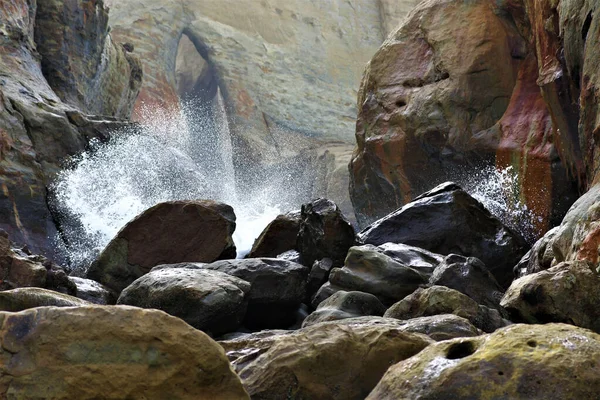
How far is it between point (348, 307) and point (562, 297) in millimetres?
1412

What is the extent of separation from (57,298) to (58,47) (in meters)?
12.0

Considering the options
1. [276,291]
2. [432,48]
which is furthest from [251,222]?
[276,291]

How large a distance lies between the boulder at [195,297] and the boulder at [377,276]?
0.78 meters

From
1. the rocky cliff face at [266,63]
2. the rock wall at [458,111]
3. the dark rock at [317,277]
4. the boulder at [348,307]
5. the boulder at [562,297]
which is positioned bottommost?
the boulder at [562,297]

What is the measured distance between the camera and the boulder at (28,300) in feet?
16.2

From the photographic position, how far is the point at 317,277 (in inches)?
303

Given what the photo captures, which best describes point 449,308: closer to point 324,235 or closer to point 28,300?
point 28,300

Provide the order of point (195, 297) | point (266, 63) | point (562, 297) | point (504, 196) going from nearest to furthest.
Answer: point (562, 297)
point (195, 297)
point (504, 196)
point (266, 63)

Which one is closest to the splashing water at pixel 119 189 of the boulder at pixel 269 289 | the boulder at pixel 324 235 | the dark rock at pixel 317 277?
the boulder at pixel 324 235

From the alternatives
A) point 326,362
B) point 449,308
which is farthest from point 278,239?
point 326,362

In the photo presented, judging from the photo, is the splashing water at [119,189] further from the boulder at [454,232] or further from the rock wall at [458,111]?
the boulder at [454,232]

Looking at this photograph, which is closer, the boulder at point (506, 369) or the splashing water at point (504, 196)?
the boulder at point (506, 369)

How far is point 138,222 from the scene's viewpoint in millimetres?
9102

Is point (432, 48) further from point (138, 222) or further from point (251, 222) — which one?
point (251, 222)
